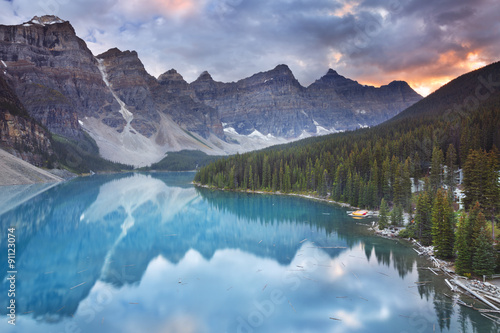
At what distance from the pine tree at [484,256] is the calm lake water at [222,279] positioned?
3075 mm

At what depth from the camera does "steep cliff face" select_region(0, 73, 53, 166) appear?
394 ft

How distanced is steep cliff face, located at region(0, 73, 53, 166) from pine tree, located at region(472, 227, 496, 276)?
140 meters

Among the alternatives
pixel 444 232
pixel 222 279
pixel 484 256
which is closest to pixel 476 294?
pixel 484 256

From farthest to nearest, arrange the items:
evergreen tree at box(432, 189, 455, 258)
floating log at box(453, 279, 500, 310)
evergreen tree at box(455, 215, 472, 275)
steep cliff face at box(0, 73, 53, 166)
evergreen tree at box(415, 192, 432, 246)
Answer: steep cliff face at box(0, 73, 53, 166) < evergreen tree at box(415, 192, 432, 246) < evergreen tree at box(432, 189, 455, 258) < evergreen tree at box(455, 215, 472, 275) < floating log at box(453, 279, 500, 310)

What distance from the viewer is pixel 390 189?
59.3m

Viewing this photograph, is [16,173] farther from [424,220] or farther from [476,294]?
[476,294]

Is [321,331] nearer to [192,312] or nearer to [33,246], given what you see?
[192,312]

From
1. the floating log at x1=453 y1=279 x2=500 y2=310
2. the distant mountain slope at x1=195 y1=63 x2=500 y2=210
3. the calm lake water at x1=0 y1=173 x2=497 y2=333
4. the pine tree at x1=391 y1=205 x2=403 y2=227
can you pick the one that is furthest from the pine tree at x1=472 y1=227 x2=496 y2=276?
the distant mountain slope at x1=195 y1=63 x2=500 y2=210

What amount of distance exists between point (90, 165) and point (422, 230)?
192 metres

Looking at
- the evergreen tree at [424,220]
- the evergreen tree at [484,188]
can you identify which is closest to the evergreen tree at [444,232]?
the evergreen tree at [484,188]

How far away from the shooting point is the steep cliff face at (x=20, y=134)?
120044 mm

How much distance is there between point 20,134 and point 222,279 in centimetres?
13668

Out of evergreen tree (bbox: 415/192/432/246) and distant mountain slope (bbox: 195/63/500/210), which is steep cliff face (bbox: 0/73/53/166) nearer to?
distant mountain slope (bbox: 195/63/500/210)

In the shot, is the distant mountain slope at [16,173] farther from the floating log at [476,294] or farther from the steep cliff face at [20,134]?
the floating log at [476,294]
